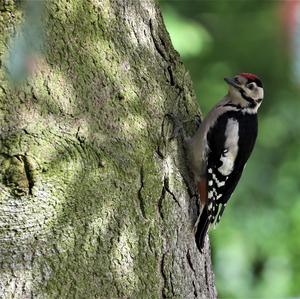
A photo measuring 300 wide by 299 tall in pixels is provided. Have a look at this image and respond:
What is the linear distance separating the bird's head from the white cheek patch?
0.73ft

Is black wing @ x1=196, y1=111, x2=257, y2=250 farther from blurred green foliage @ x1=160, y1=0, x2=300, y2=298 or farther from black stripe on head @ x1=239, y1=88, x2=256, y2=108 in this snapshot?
blurred green foliage @ x1=160, y1=0, x2=300, y2=298

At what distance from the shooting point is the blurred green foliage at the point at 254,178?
27.3 ft

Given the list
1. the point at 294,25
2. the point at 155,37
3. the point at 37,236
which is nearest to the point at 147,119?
the point at 155,37

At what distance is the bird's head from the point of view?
4.91 m

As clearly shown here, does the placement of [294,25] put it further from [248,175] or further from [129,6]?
[129,6]

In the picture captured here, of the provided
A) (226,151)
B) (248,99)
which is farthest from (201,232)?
(248,99)

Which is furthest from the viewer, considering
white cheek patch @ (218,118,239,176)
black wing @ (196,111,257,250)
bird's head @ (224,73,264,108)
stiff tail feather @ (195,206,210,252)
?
bird's head @ (224,73,264,108)

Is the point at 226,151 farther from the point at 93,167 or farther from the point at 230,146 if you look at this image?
the point at 93,167

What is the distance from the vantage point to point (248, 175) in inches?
338

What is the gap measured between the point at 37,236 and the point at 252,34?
Result: 586cm

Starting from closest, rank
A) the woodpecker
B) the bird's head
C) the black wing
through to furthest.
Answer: the woodpecker → the black wing → the bird's head

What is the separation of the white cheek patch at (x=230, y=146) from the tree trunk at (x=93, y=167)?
0.79 m

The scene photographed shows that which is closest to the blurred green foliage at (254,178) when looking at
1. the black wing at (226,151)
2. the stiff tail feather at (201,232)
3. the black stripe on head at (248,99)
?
the black stripe on head at (248,99)

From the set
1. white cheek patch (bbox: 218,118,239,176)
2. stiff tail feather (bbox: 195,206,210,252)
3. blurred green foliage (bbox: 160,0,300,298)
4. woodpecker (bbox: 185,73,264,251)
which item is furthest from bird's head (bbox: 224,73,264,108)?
blurred green foliage (bbox: 160,0,300,298)
